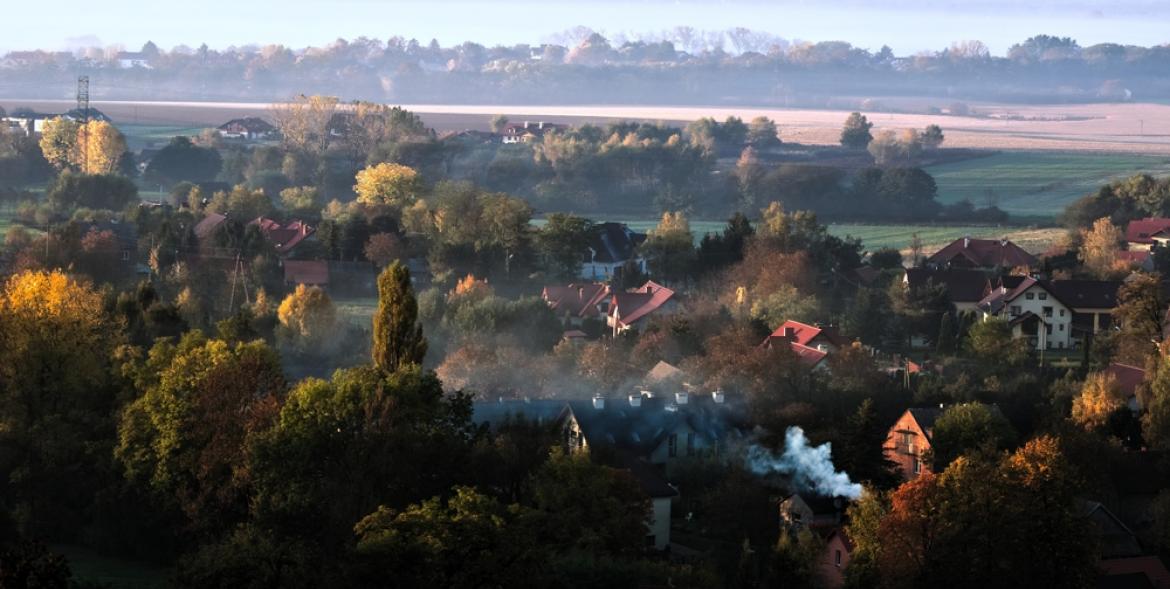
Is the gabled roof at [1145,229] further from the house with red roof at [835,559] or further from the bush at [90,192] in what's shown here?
the house with red roof at [835,559]

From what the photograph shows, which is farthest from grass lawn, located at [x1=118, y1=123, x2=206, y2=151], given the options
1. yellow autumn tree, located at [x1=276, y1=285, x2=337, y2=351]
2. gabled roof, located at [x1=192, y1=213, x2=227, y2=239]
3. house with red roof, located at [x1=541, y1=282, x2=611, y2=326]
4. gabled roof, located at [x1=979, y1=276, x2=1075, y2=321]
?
gabled roof, located at [x1=979, y1=276, x2=1075, y2=321]

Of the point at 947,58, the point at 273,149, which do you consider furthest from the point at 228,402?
the point at 947,58

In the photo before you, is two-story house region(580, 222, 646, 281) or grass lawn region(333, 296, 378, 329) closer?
grass lawn region(333, 296, 378, 329)

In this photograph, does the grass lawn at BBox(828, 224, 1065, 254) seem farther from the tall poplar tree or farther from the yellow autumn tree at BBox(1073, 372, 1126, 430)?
the tall poplar tree

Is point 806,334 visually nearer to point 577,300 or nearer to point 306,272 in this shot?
point 577,300

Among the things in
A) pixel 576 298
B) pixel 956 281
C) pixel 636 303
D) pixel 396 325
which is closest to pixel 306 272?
pixel 576 298

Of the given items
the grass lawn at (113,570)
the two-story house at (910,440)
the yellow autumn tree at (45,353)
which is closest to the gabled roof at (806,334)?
the two-story house at (910,440)
